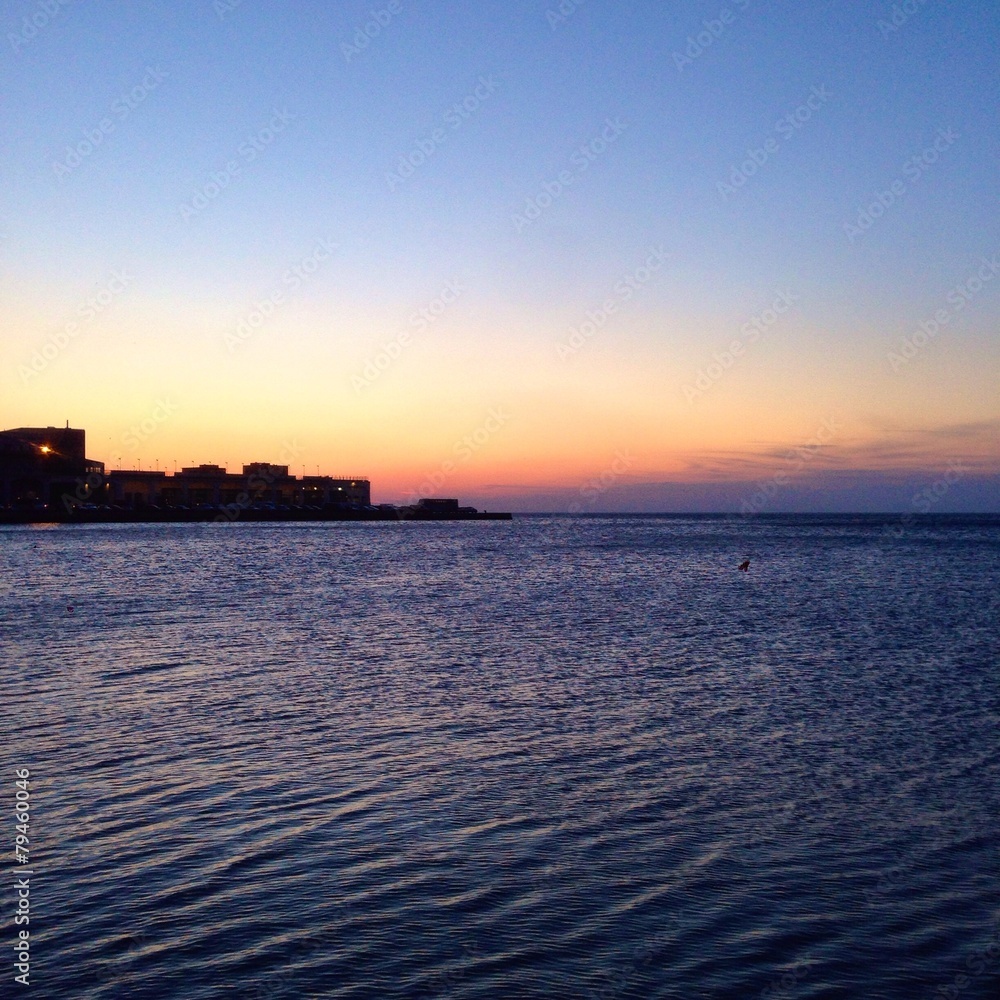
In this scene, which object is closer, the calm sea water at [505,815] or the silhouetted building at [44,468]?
the calm sea water at [505,815]

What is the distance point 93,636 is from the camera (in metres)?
31.5

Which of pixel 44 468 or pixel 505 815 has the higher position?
pixel 44 468

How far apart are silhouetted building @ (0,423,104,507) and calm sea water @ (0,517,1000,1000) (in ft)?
558

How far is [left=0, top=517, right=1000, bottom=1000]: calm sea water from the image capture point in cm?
898

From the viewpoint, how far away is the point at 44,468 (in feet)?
612

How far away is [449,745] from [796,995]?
30.5 ft

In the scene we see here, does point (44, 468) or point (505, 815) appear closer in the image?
point (505, 815)

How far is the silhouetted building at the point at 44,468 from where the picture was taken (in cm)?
18162

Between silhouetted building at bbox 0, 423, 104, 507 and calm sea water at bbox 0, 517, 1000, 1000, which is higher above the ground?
silhouetted building at bbox 0, 423, 104, 507

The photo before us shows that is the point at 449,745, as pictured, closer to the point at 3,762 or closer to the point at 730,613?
the point at 3,762

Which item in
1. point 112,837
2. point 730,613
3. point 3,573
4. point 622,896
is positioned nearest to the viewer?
point 622,896

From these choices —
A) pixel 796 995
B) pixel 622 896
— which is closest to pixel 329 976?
pixel 622 896

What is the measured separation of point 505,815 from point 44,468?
196391mm

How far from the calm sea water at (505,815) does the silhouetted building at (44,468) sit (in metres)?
170
